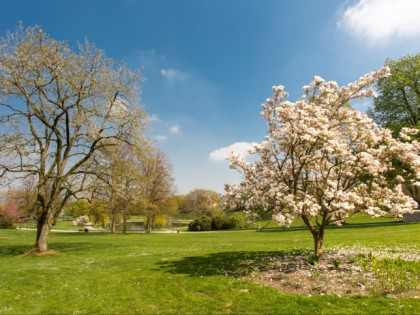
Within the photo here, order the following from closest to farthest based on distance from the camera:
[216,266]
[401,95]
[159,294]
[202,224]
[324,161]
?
[159,294]
[324,161]
[216,266]
[401,95]
[202,224]

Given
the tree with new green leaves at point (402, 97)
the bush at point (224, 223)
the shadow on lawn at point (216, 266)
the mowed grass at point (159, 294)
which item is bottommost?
the mowed grass at point (159, 294)

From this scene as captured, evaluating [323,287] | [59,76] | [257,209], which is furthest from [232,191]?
[59,76]

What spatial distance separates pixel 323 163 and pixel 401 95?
Answer: 3208 centimetres

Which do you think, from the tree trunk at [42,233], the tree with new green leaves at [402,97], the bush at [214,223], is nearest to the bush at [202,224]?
the bush at [214,223]

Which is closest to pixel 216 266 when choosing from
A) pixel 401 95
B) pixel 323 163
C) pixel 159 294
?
pixel 159 294

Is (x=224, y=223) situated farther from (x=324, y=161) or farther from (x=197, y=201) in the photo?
(x=197, y=201)

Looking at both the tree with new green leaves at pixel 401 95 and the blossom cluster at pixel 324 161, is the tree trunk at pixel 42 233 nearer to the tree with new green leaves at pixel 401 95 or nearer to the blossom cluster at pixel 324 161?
the blossom cluster at pixel 324 161

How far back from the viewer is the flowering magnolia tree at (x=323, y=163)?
11844 mm

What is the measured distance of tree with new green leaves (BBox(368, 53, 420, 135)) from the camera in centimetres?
3634

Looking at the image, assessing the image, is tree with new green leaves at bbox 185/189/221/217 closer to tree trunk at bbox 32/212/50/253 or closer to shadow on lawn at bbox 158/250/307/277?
tree trunk at bbox 32/212/50/253

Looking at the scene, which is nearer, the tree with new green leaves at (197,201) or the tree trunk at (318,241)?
the tree trunk at (318,241)

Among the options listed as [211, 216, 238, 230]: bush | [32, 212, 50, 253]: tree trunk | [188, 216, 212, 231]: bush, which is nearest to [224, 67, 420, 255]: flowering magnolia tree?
[32, 212, 50, 253]: tree trunk

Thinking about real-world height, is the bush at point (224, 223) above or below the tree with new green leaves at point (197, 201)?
below

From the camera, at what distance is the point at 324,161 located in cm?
1421
